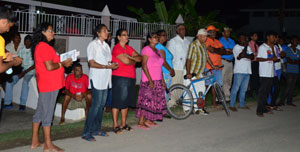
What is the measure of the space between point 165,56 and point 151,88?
48.6 inches

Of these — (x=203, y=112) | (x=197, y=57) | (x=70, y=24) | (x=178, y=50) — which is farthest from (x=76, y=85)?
(x=70, y=24)

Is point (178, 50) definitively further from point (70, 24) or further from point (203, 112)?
point (70, 24)

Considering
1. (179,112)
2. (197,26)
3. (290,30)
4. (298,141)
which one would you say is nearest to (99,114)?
(179,112)

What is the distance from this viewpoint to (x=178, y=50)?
988 centimetres

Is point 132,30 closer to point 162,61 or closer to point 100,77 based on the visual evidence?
point 162,61

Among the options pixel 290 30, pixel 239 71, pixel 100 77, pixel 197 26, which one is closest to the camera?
pixel 100 77

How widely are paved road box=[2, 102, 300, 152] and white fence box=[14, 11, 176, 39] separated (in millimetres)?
5442

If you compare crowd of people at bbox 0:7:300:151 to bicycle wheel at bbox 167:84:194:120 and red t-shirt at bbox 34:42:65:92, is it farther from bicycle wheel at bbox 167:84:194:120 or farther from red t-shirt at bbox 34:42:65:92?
bicycle wheel at bbox 167:84:194:120

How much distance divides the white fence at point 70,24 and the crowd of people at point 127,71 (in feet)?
7.50

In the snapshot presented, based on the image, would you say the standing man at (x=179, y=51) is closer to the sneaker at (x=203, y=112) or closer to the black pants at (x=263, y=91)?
the sneaker at (x=203, y=112)

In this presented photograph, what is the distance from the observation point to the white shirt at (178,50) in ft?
32.4

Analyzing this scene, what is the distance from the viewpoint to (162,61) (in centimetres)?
814

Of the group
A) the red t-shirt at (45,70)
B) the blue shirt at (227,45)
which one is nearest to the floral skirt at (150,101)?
the red t-shirt at (45,70)

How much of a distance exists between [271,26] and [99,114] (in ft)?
130
